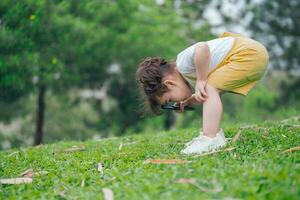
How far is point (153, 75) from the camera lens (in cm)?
413

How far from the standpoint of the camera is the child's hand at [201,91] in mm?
3887

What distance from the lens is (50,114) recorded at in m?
21.9

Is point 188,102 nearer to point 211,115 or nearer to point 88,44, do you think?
point 211,115

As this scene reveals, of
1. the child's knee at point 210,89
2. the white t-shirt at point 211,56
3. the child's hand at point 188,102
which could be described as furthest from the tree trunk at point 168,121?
the child's knee at point 210,89

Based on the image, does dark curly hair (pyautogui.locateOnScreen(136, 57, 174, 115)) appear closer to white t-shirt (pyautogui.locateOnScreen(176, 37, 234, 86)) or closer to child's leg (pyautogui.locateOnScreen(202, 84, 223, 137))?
white t-shirt (pyautogui.locateOnScreen(176, 37, 234, 86))

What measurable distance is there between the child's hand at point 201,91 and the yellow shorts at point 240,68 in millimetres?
74

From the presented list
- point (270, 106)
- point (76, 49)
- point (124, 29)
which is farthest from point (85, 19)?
point (270, 106)

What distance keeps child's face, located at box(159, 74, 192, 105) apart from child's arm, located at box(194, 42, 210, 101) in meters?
0.25

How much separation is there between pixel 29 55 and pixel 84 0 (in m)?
2.87

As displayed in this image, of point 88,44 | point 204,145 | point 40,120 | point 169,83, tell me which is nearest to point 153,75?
point 169,83

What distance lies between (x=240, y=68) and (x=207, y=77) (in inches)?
11.0

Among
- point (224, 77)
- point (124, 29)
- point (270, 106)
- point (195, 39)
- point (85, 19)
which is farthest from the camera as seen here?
point (270, 106)

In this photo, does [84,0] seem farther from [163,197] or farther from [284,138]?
[163,197]

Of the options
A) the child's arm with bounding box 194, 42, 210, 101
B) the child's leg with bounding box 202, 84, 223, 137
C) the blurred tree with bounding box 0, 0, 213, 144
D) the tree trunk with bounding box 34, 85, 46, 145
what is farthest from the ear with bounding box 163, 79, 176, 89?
the tree trunk with bounding box 34, 85, 46, 145
